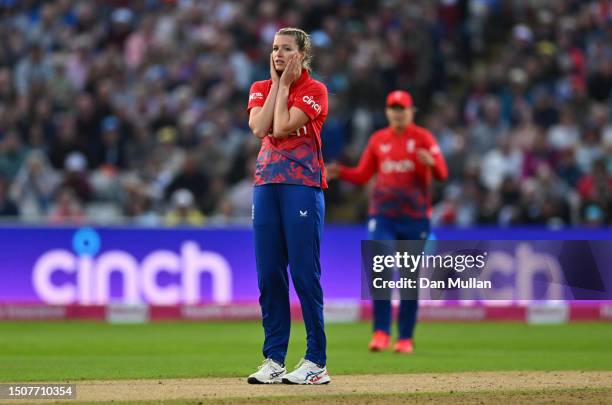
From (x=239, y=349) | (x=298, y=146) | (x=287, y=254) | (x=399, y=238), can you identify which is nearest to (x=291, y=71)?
(x=298, y=146)

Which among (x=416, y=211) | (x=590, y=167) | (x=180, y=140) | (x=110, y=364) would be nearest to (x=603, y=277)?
(x=416, y=211)

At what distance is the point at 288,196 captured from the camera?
9578mm

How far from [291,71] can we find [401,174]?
4.43 metres

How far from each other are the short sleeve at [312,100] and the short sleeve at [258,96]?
Result: 28 cm

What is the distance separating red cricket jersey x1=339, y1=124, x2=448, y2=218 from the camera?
44.9 feet

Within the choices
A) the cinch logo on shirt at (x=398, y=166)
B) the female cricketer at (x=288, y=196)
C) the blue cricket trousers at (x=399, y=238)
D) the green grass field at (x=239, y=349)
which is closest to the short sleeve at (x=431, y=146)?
the cinch logo on shirt at (x=398, y=166)

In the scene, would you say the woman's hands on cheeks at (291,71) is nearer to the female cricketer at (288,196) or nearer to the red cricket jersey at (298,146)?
the female cricketer at (288,196)

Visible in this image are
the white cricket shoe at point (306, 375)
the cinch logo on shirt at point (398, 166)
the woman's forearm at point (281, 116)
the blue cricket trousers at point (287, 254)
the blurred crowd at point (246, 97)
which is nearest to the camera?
the woman's forearm at point (281, 116)

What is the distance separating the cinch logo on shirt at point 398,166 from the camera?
1377 cm

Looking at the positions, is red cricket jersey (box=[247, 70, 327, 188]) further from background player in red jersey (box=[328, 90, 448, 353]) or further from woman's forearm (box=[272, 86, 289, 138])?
background player in red jersey (box=[328, 90, 448, 353])

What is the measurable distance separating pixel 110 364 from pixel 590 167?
41.4 feet

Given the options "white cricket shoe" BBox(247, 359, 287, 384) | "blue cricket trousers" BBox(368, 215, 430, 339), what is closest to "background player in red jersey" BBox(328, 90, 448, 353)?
"blue cricket trousers" BBox(368, 215, 430, 339)

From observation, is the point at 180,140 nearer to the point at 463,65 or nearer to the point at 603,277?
the point at 463,65

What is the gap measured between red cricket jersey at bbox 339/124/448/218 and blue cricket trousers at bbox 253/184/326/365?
3.94 meters
